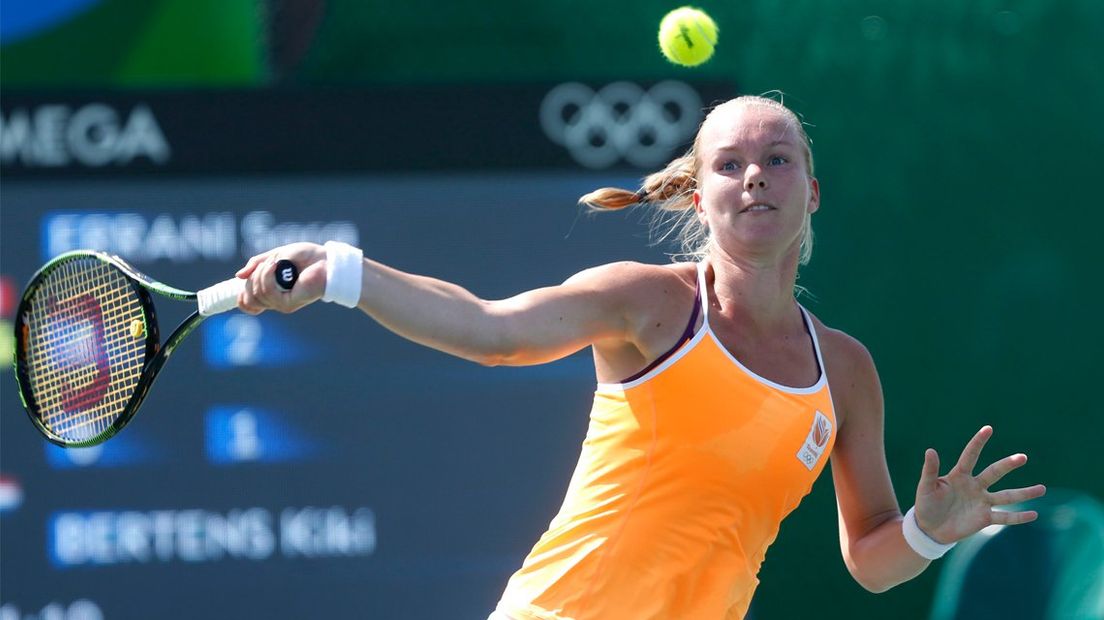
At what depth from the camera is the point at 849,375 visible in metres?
2.89

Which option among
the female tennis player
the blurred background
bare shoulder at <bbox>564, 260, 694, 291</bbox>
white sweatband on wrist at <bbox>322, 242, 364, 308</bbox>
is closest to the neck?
the female tennis player

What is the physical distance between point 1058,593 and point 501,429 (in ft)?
4.88

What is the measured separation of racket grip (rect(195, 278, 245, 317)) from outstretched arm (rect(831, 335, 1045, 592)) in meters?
1.04

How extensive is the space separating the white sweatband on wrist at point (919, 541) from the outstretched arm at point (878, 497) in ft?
0.05

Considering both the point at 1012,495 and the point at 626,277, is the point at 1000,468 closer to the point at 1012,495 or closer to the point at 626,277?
the point at 1012,495

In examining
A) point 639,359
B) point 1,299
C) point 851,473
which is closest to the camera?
point 639,359

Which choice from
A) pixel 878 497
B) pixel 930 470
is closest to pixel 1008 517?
pixel 930 470

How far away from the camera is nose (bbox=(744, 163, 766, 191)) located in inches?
105

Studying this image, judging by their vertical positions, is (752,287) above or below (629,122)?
below

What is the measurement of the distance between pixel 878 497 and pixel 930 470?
0.28 metres

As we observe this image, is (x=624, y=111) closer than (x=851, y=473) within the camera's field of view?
No

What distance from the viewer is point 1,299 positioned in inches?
167

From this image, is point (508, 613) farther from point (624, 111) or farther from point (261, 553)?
point (624, 111)

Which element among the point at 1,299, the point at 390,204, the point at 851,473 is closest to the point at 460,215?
the point at 390,204
